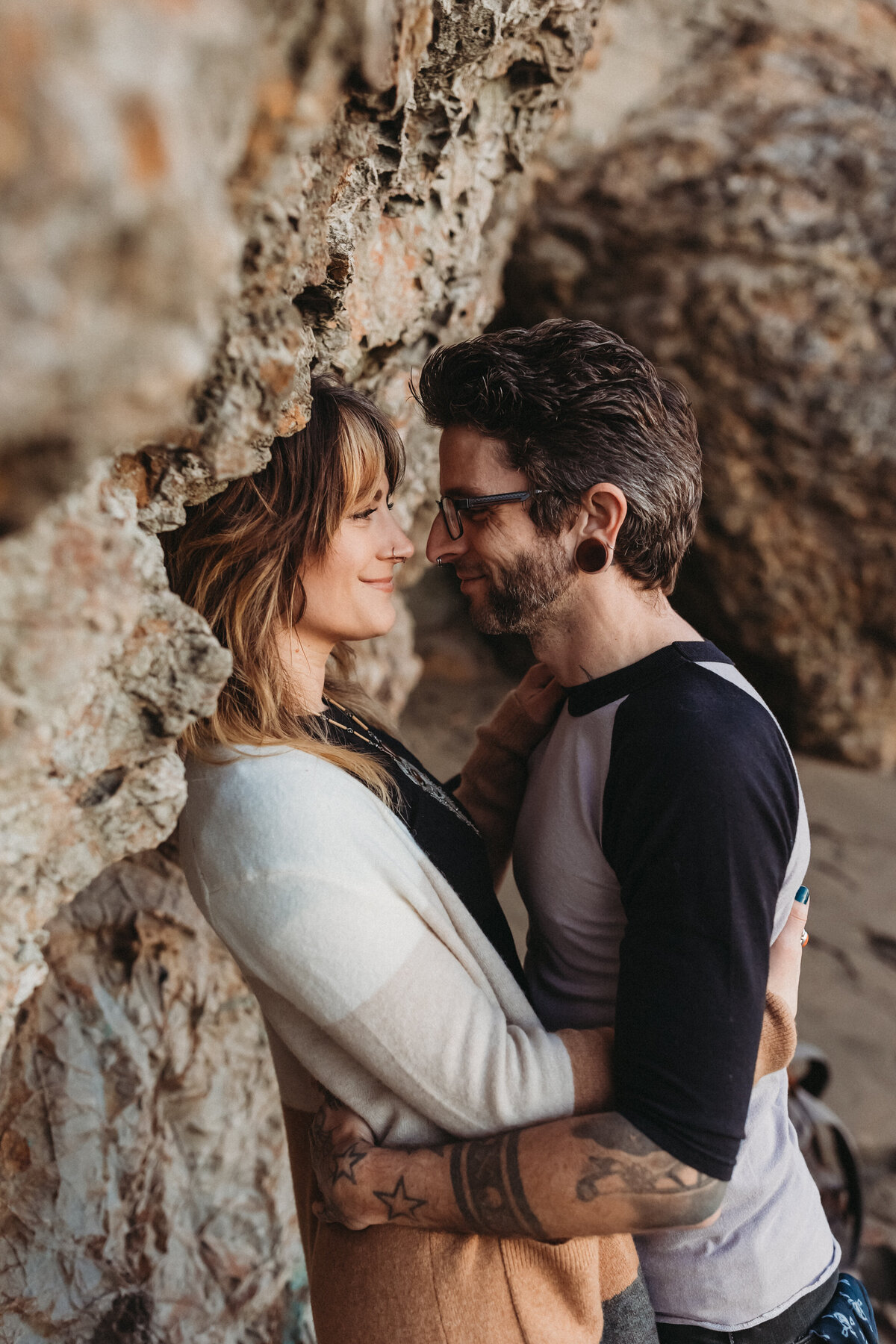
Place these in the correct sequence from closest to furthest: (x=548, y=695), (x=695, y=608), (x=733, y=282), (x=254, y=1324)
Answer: (x=548, y=695) < (x=254, y=1324) < (x=733, y=282) < (x=695, y=608)

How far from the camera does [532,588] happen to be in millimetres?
1724

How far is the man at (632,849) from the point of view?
1246 millimetres

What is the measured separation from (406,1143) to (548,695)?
0.93 meters

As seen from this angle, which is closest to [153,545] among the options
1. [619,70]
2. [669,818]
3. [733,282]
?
[669,818]

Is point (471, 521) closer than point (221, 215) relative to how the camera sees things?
No

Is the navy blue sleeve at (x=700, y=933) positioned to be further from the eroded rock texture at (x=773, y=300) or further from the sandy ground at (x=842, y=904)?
the eroded rock texture at (x=773, y=300)

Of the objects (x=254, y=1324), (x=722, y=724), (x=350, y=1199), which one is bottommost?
(x=254, y=1324)

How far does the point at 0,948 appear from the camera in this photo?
1.07 m

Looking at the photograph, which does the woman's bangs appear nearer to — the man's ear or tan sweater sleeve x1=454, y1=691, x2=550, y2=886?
the man's ear

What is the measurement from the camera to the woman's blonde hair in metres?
1.60

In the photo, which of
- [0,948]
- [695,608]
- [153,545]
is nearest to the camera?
[0,948]

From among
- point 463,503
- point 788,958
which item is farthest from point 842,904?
point 463,503

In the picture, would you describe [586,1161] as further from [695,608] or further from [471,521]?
[695,608]

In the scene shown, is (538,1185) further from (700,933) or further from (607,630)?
(607,630)
